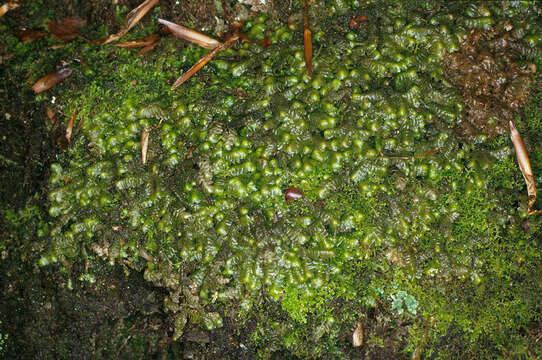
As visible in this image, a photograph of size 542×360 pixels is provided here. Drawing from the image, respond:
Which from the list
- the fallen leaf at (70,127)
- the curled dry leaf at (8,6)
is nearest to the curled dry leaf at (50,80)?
the fallen leaf at (70,127)

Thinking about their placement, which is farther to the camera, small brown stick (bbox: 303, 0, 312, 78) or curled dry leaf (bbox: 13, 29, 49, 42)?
curled dry leaf (bbox: 13, 29, 49, 42)

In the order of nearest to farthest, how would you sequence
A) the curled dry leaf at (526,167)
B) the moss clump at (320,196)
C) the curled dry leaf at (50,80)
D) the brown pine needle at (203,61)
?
the moss clump at (320,196), the curled dry leaf at (526,167), the brown pine needle at (203,61), the curled dry leaf at (50,80)

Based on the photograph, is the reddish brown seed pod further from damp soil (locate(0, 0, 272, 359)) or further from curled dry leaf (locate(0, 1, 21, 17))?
curled dry leaf (locate(0, 1, 21, 17))

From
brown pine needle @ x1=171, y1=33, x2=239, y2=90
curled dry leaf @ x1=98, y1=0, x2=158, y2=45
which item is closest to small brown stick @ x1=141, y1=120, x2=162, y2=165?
brown pine needle @ x1=171, y1=33, x2=239, y2=90

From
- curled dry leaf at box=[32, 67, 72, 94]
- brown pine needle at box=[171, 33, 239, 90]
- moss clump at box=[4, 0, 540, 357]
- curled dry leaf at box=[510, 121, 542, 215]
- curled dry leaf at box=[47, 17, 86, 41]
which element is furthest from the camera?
curled dry leaf at box=[47, 17, 86, 41]

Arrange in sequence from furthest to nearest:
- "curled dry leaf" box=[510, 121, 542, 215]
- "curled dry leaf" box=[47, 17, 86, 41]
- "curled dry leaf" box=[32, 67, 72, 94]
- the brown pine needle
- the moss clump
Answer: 1. "curled dry leaf" box=[47, 17, 86, 41]
2. "curled dry leaf" box=[32, 67, 72, 94]
3. the brown pine needle
4. "curled dry leaf" box=[510, 121, 542, 215]
5. the moss clump

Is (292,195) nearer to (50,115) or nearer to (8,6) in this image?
(50,115)

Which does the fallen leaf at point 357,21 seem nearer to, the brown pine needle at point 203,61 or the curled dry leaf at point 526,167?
the brown pine needle at point 203,61

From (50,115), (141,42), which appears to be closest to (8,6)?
(50,115)
